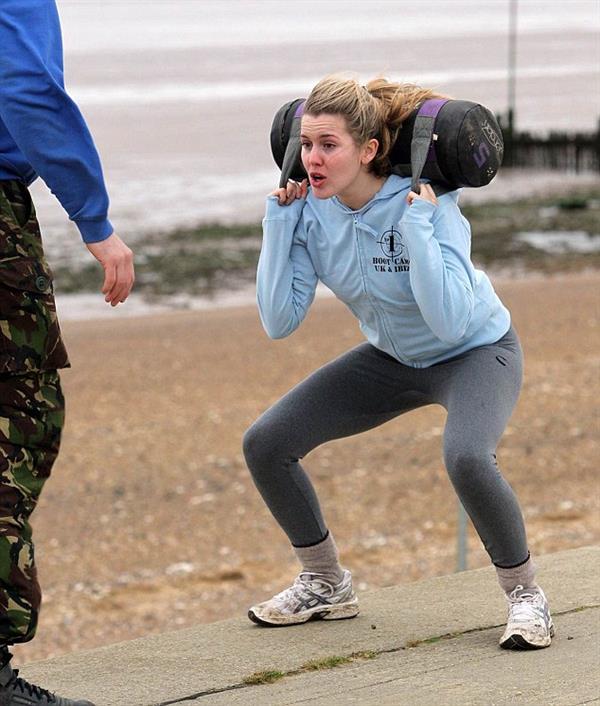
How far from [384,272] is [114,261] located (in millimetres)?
935

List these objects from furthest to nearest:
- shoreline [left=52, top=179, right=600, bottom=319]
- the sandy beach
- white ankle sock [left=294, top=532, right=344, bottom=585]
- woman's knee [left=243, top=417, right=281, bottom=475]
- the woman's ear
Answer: shoreline [left=52, top=179, right=600, bottom=319] < the sandy beach < white ankle sock [left=294, top=532, right=344, bottom=585] < woman's knee [left=243, top=417, right=281, bottom=475] < the woman's ear

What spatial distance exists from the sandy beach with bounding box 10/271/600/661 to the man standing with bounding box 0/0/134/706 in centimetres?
465

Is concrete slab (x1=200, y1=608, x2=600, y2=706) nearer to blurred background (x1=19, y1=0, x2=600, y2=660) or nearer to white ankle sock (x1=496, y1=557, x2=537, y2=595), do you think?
white ankle sock (x1=496, y1=557, x2=537, y2=595)

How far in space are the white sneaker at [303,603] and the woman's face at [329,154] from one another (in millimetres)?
1264

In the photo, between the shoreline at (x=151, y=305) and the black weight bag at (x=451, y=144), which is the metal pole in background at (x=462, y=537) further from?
the shoreline at (x=151, y=305)

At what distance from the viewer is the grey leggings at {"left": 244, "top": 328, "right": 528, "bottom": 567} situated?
12.8 feet

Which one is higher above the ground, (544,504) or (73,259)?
(544,504)

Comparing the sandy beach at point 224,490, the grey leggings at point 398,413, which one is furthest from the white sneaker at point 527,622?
the sandy beach at point 224,490

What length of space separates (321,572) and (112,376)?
10416 mm

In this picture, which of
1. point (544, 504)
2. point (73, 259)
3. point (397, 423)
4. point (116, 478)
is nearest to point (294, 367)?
point (397, 423)

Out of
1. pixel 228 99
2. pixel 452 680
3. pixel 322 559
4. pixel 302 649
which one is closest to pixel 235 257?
pixel 322 559

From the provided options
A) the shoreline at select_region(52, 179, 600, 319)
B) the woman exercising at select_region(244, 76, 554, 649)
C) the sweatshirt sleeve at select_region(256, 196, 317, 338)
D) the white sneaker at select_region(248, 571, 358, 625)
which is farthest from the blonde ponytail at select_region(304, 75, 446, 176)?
the shoreline at select_region(52, 179, 600, 319)

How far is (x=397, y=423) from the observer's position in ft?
38.3

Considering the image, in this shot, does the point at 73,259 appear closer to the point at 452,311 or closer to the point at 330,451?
the point at 330,451
